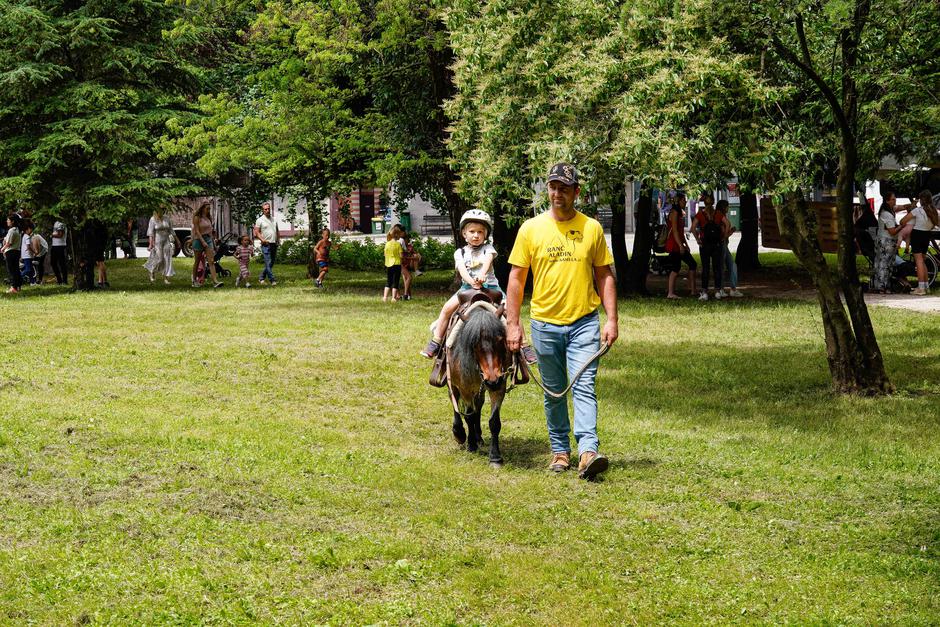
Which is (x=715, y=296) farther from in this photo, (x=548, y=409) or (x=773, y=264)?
(x=548, y=409)

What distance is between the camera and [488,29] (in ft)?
58.1

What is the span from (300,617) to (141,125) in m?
23.4

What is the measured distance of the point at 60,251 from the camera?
31.1 m

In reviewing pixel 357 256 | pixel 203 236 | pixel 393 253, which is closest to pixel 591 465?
pixel 393 253

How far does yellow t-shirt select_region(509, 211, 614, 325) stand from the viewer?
345 inches

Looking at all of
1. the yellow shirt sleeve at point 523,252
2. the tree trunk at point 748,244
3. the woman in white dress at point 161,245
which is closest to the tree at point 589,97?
the yellow shirt sleeve at point 523,252

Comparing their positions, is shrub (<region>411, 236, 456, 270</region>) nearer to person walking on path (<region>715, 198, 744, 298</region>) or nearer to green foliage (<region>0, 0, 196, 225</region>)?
green foliage (<region>0, 0, 196, 225</region>)

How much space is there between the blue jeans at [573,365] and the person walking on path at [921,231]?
52.0 feet

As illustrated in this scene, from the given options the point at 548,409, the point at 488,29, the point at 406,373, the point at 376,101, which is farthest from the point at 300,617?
the point at 376,101

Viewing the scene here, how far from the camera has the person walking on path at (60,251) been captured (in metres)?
30.8

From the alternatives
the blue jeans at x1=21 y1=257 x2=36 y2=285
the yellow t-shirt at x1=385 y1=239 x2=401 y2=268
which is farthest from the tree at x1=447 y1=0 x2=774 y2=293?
the blue jeans at x1=21 y1=257 x2=36 y2=285

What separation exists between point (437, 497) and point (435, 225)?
58675 millimetres

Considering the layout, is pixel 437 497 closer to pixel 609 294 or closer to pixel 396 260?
pixel 609 294

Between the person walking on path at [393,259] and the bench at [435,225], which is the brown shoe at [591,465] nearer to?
the person walking on path at [393,259]
